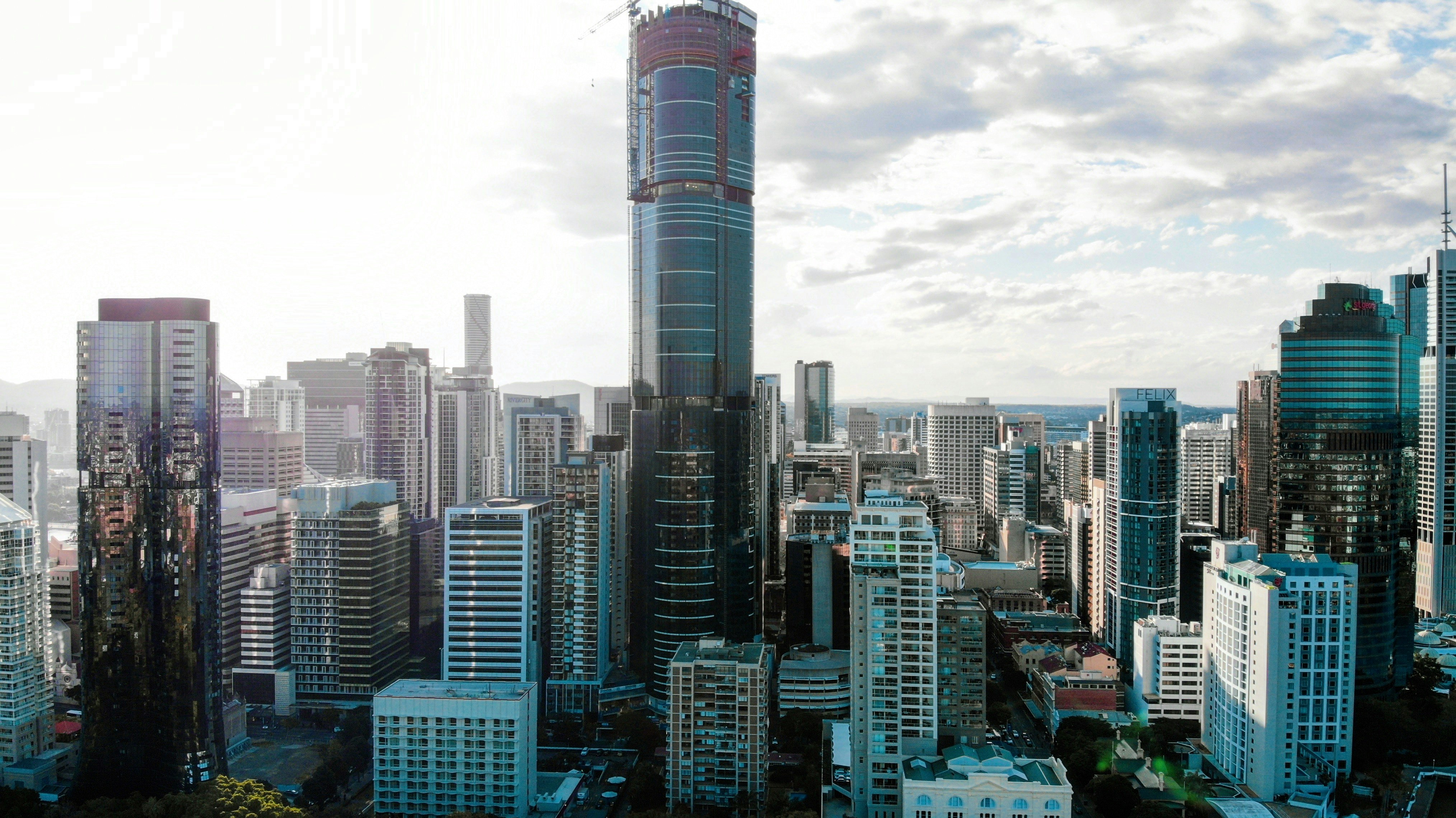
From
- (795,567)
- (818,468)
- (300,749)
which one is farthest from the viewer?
(818,468)

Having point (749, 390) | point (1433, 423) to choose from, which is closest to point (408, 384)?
point (749, 390)

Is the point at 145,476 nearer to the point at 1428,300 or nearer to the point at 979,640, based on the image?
the point at 979,640

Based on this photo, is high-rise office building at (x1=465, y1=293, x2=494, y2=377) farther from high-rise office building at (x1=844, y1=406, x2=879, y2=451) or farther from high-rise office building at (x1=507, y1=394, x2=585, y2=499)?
high-rise office building at (x1=844, y1=406, x2=879, y2=451)

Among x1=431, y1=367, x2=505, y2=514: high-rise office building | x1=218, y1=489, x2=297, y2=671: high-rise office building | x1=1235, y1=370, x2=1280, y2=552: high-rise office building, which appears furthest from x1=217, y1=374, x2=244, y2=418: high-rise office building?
x1=1235, y1=370, x2=1280, y2=552: high-rise office building

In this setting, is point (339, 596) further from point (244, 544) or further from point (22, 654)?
point (22, 654)

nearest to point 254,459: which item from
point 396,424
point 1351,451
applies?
point 396,424

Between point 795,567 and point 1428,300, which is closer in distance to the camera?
point 795,567

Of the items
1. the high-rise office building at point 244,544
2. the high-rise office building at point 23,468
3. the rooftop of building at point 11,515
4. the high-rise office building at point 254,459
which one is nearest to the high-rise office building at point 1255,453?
the high-rise office building at point 244,544

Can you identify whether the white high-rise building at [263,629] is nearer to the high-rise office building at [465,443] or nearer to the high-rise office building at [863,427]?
the high-rise office building at [465,443]
